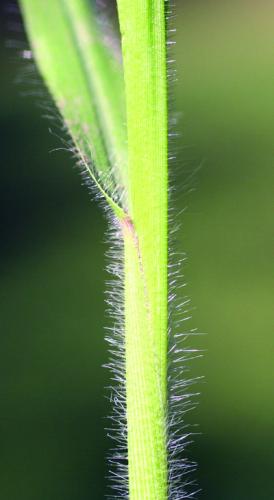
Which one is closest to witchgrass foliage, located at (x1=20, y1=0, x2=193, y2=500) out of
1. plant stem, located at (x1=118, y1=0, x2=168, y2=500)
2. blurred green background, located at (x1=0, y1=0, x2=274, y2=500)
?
plant stem, located at (x1=118, y1=0, x2=168, y2=500)

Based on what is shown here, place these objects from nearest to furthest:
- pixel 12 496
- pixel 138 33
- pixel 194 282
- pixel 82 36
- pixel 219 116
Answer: pixel 138 33 < pixel 82 36 < pixel 12 496 < pixel 194 282 < pixel 219 116

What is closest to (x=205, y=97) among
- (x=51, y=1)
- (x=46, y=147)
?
(x=46, y=147)

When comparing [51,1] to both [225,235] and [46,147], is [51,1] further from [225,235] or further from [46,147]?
[46,147]

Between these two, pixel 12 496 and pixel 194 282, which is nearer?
pixel 12 496

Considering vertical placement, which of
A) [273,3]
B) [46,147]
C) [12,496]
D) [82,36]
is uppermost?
[273,3]

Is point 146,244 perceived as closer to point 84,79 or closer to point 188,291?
point 84,79

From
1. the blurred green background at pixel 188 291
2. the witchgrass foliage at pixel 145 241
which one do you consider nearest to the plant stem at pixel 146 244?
the witchgrass foliage at pixel 145 241
